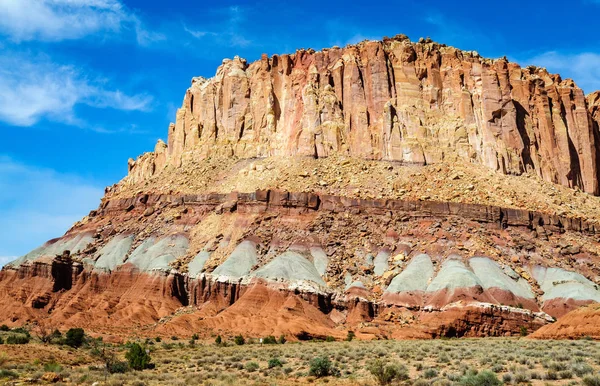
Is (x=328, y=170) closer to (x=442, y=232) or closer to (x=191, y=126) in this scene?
(x=442, y=232)

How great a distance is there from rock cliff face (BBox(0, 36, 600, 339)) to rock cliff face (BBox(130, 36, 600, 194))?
1.04 feet

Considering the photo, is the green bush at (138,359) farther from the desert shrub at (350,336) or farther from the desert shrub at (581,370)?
the desert shrub at (350,336)

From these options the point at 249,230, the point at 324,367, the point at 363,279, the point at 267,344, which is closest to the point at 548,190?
the point at 363,279

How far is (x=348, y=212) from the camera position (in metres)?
75.1

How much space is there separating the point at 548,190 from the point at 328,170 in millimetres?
30186

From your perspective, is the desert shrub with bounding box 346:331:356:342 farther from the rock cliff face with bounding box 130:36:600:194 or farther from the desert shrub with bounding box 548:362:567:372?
the rock cliff face with bounding box 130:36:600:194

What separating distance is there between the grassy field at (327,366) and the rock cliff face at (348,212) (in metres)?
17.6

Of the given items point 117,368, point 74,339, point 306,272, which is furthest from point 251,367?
point 306,272

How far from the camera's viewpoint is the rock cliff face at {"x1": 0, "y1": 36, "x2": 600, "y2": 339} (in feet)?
196

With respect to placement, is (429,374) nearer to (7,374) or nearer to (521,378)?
(521,378)

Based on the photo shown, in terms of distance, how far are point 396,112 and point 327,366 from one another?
69.2 meters

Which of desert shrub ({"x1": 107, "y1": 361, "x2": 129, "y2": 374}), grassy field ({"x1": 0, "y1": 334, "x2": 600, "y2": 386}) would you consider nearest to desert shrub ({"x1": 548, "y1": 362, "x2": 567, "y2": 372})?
grassy field ({"x1": 0, "y1": 334, "x2": 600, "y2": 386})

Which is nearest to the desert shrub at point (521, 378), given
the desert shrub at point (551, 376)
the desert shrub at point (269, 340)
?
the desert shrub at point (551, 376)

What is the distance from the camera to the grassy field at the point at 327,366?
24.7m
